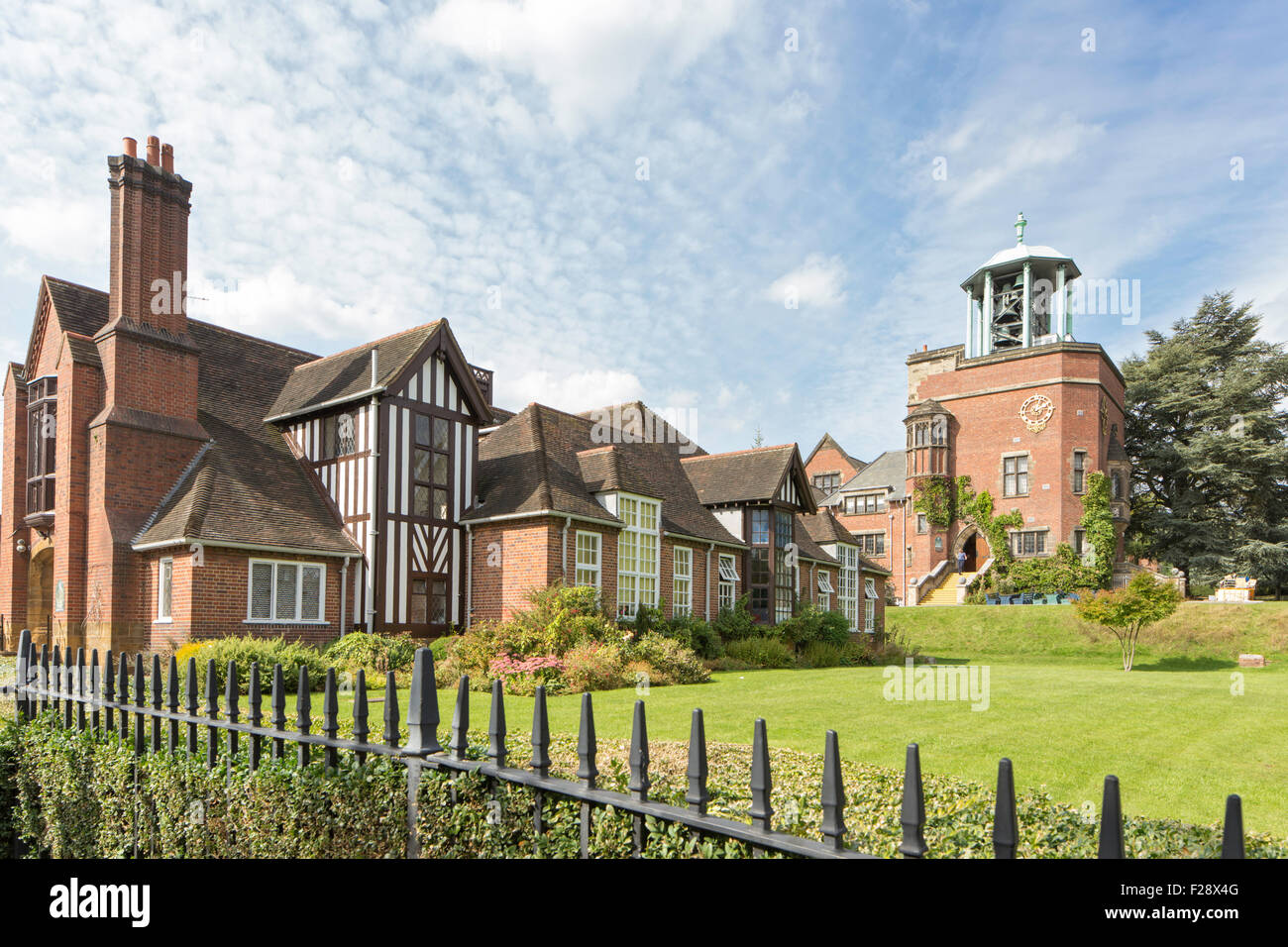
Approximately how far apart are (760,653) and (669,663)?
22.5 feet

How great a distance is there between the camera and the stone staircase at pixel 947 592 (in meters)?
44.0

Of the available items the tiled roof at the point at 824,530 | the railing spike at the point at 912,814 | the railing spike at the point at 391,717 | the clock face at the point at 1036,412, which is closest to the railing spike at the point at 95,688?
the railing spike at the point at 391,717

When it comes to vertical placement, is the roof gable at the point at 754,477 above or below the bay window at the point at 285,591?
above

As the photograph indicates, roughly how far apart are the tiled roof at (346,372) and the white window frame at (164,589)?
5.76m

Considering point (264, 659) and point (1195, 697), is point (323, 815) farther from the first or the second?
point (1195, 697)

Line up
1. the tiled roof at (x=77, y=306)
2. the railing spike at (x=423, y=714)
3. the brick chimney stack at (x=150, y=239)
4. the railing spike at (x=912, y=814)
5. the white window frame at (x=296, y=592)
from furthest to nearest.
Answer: the tiled roof at (x=77, y=306)
the brick chimney stack at (x=150, y=239)
the white window frame at (x=296, y=592)
the railing spike at (x=423, y=714)
the railing spike at (x=912, y=814)

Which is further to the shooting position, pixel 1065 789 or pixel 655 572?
pixel 655 572

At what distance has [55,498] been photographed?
69.7 ft

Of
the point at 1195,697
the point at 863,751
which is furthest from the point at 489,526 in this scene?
the point at 1195,697

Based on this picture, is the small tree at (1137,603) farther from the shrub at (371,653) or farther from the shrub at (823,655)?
the shrub at (371,653)

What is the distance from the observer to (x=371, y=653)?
62.2 feet

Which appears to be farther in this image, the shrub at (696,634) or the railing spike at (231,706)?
the shrub at (696,634)
